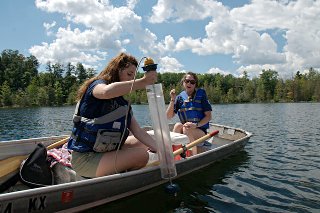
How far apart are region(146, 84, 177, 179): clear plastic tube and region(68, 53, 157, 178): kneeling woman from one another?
337 millimetres

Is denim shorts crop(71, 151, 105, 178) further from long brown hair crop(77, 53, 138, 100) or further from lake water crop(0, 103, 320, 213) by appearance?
long brown hair crop(77, 53, 138, 100)

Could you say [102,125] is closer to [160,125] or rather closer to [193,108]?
[160,125]

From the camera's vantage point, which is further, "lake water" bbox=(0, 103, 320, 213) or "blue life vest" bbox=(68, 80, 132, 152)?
Answer: "lake water" bbox=(0, 103, 320, 213)

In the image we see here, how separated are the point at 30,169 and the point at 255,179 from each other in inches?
182

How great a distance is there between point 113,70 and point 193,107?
333 cm

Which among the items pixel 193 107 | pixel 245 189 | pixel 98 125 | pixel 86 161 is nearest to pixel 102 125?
pixel 98 125

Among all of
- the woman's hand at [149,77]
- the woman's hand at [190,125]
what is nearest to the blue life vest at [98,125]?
the woman's hand at [149,77]

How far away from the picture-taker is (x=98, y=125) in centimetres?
441

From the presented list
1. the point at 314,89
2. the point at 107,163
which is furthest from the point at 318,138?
the point at 314,89

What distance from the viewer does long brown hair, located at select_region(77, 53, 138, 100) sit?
14.6ft

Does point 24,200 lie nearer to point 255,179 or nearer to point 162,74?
point 255,179

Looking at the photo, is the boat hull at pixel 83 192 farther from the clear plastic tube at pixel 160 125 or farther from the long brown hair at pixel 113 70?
the long brown hair at pixel 113 70

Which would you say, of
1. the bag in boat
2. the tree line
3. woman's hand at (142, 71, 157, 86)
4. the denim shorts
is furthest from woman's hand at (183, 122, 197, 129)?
the tree line

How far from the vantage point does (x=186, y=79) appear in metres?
7.32
